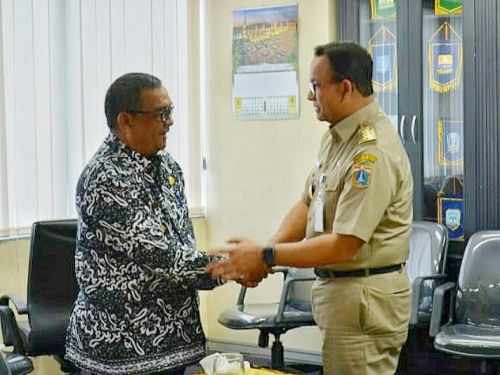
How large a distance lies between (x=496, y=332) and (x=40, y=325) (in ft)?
6.83

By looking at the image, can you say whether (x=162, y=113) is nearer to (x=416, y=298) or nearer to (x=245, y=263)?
(x=245, y=263)

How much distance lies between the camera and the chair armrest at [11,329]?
3412 millimetres

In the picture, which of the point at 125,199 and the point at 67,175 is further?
the point at 67,175

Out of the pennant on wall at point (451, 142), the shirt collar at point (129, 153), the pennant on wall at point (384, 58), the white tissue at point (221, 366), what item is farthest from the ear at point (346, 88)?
the pennant on wall at point (384, 58)

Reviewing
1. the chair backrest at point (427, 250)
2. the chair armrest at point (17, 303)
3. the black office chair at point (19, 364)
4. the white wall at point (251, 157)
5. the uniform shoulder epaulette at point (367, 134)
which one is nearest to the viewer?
the uniform shoulder epaulette at point (367, 134)

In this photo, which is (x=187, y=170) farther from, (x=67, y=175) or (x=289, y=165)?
(x=67, y=175)

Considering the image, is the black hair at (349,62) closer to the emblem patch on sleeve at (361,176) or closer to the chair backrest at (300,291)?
the emblem patch on sleeve at (361,176)

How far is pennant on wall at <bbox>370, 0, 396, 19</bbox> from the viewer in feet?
14.9

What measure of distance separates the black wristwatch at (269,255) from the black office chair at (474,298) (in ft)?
4.60

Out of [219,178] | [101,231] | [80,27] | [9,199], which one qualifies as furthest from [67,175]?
[101,231]

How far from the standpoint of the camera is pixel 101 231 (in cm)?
233

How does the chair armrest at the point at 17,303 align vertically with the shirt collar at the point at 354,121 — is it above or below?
below

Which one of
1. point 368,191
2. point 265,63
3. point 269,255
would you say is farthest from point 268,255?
point 265,63

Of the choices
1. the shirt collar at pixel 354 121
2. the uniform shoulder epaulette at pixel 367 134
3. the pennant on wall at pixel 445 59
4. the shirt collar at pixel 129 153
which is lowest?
the shirt collar at pixel 129 153
